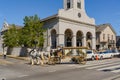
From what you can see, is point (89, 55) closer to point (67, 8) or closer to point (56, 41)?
point (56, 41)

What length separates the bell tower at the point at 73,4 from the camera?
41.0 metres

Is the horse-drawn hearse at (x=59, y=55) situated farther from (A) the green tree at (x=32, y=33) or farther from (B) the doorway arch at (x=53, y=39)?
(B) the doorway arch at (x=53, y=39)

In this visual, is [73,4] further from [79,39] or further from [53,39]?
[53,39]

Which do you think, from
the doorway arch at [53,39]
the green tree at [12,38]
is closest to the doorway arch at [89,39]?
the doorway arch at [53,39]

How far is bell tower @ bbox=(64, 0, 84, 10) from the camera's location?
41.0 metres

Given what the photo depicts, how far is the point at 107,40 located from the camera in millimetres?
53906

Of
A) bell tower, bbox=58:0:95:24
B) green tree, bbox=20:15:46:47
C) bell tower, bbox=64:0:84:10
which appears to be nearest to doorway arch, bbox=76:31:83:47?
bell tower, bbox=58:0:95:24

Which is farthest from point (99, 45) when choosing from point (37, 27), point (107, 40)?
point (37, 27)

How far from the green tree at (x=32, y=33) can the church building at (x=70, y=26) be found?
326cm

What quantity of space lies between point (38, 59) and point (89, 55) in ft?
32.7

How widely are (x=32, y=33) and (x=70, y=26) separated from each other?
8.10 metres

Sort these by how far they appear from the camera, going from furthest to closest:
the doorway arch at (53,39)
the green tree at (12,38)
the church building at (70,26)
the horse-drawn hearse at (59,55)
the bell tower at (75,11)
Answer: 1. the green tree at (12,38)
2. the doorway arch at (53,39)
3. the bell tower at (75,11)
4. the church building at (70,26)
5. the horse-drawn hearse at (59,55)

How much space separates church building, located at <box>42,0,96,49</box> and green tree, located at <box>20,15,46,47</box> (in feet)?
10.7

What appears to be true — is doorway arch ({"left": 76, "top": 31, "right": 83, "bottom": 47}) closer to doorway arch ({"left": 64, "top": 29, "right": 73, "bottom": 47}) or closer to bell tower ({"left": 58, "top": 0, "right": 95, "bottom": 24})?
doorway arch ({"left": 64, "top": 29, "right": 73, "bottom": 47})
